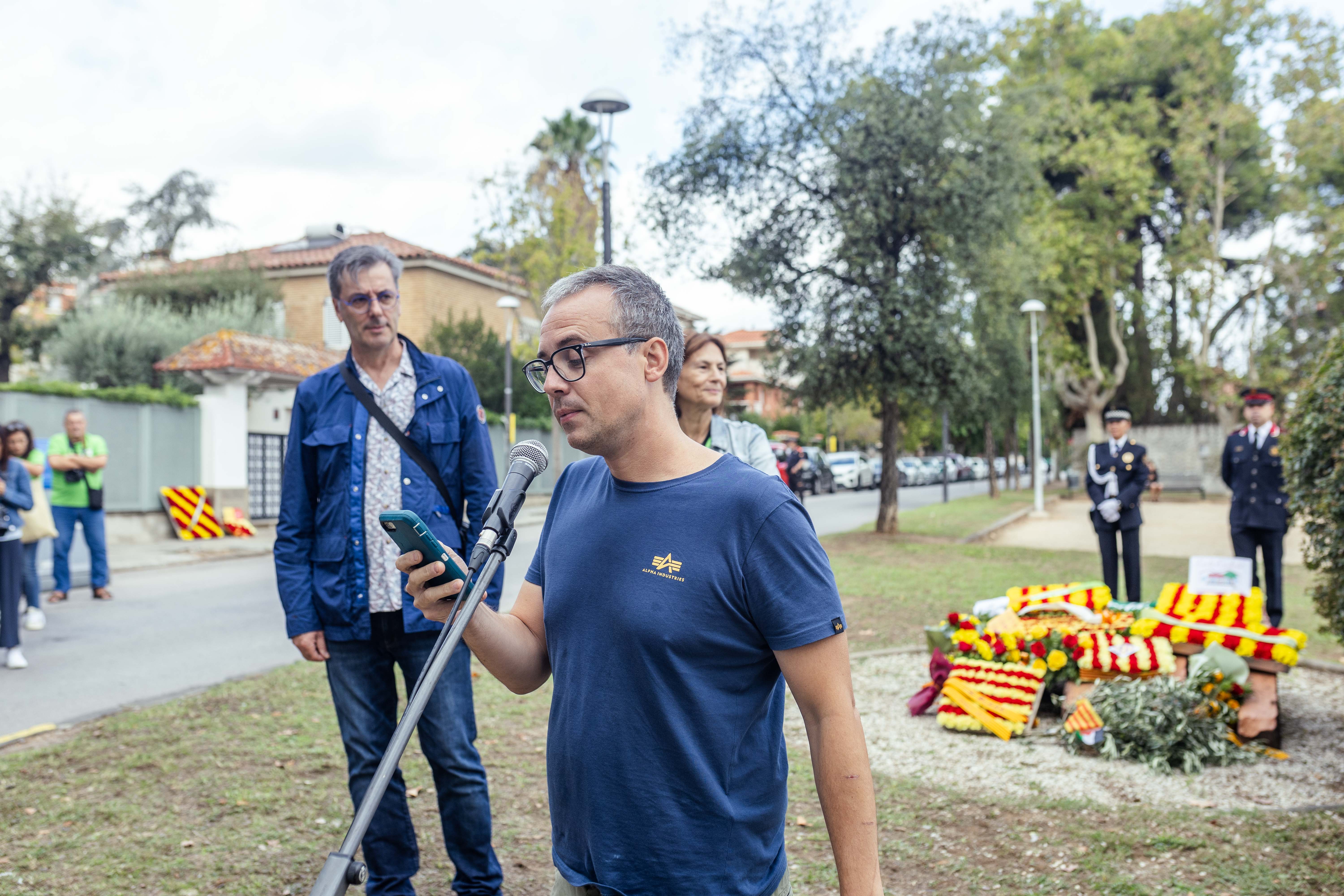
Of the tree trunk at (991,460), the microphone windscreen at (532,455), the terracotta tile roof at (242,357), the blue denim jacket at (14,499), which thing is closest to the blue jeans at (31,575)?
the blue denim jacket at (14,499)

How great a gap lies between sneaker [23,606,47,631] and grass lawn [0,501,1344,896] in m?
3.85

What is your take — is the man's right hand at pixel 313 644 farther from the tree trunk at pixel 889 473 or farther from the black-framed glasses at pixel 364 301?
the tree trunk at pixel 889 473

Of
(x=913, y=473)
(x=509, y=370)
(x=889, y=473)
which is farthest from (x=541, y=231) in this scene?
(x=913, y=473)

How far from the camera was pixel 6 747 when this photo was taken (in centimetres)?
557

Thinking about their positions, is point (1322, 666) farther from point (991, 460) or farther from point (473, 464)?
point (991, 460)

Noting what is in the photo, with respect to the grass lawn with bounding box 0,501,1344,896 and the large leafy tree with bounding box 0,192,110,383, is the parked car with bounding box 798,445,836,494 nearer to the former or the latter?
the large leafy tree with bounding box 0,192,110,383

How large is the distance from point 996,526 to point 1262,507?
469 inches

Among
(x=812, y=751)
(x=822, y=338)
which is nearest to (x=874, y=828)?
(x=812, y=751)

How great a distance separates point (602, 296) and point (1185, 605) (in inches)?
208

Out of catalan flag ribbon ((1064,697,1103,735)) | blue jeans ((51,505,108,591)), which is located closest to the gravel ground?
catalan flag ribbon ((1064,697,1103,735))

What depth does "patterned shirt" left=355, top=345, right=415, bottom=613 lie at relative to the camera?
10.7ft

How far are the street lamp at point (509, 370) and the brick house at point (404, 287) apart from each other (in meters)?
2.34

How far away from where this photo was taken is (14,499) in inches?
308

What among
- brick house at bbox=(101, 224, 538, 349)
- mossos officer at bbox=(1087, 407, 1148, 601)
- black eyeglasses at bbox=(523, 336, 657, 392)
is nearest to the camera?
black eyeglasses at bbox=(523, 336, 657, 392)
